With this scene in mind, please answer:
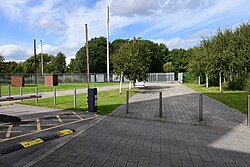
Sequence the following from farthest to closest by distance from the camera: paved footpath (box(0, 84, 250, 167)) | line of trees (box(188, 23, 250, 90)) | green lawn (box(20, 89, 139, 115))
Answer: line of trees (box(188, 23, 250, 90)), green lawn (box(20, 89, 139, 115)), paved footpath (box(0, 84, 250, 167))

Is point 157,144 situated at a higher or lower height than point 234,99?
lower

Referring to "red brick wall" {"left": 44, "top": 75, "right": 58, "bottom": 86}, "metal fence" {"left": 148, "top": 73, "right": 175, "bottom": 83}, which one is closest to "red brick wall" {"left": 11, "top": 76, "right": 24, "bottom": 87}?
"red brick wall" {"left": 44, "top": 75, "right": 58, "bottom": 86}

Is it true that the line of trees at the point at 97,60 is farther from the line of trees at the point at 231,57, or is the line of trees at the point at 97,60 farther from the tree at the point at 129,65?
the tree at the point at 129,65

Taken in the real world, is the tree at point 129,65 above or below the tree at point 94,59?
below

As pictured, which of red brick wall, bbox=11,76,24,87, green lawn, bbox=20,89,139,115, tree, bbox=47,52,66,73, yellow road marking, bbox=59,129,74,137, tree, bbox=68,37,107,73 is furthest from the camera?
tree, bbox=47,52,66,73

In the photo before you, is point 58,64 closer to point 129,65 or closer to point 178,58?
point 178,58

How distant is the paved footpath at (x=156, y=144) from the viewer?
474 centimetres

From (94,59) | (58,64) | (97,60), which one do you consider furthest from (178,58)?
(58,64)

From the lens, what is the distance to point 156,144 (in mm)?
5977

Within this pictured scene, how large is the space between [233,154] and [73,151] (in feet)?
11.2

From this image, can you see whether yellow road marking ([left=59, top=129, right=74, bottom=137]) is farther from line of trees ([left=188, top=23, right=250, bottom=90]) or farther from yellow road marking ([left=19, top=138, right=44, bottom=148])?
line of trees ([left=188, top=23, right=250, bottom=90])

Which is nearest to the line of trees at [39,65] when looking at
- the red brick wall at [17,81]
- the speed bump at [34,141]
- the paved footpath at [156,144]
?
the red brick wall at [17,81]

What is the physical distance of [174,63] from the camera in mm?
77312

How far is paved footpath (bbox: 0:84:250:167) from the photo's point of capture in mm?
4742
